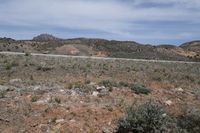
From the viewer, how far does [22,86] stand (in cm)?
2245

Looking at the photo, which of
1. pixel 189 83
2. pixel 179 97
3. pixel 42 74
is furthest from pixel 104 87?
pixel 189 83

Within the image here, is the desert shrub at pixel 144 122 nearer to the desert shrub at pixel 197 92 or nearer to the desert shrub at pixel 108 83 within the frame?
the desert shrub at pixel 108 83

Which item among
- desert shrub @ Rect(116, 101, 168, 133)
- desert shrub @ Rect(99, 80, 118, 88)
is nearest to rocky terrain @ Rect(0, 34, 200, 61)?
desert shrub @ Rect(99, 80, 118, 88)

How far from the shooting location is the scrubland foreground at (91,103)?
16719mm

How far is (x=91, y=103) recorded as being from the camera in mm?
19719

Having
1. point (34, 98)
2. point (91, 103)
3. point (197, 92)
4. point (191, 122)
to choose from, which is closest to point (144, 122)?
point (191, 122)

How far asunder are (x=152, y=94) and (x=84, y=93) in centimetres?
387

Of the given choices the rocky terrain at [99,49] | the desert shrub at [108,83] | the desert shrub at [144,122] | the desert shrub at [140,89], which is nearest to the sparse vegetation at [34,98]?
the desert shrub at [144,122]

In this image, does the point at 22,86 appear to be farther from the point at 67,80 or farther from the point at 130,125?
the point at 130,125

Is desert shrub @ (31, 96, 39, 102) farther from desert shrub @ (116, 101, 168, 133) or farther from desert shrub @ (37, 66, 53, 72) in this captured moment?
desert shrub @ (37, 66, 53, 72)

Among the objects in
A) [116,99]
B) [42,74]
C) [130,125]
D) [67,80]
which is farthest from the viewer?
[42,74]

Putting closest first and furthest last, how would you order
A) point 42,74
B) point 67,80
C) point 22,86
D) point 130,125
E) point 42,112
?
point 130,125 < point 42,112 < point 22,86 < point 67,80 < point 42,74

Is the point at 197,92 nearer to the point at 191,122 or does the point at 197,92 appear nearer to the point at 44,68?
the point at 191,122

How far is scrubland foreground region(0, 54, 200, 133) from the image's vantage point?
16.7 meters
